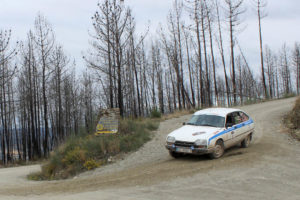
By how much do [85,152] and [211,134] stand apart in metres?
5.90

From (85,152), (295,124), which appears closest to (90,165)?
(85,152)

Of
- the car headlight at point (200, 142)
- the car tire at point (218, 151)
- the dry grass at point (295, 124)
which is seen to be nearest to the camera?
the car headlight at point (200, 142)

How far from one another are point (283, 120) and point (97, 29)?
13913 mm

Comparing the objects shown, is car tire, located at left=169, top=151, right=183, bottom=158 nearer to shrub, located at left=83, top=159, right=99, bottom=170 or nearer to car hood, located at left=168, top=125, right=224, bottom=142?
car hood, located at left=168, top=125, right=224, bottom=142

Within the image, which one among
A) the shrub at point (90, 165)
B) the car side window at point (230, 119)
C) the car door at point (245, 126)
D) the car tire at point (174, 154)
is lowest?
the shrub at point (90, 165)

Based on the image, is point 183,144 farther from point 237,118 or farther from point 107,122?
point 107,122

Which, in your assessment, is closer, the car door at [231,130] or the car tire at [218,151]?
the car tire at [218,151]

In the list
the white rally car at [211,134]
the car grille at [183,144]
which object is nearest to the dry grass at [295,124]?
the white rally car at [211,134]

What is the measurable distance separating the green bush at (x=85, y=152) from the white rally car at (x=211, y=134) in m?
3.53

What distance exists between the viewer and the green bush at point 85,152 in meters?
12.0

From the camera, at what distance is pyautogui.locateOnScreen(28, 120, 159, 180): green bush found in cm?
1203

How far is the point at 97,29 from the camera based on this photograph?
20.6 meters

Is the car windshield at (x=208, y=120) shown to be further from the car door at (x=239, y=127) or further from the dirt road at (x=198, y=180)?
the dirt road at (x=198, y=180)

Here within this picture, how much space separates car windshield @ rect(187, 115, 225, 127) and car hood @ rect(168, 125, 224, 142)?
0.30 meters
